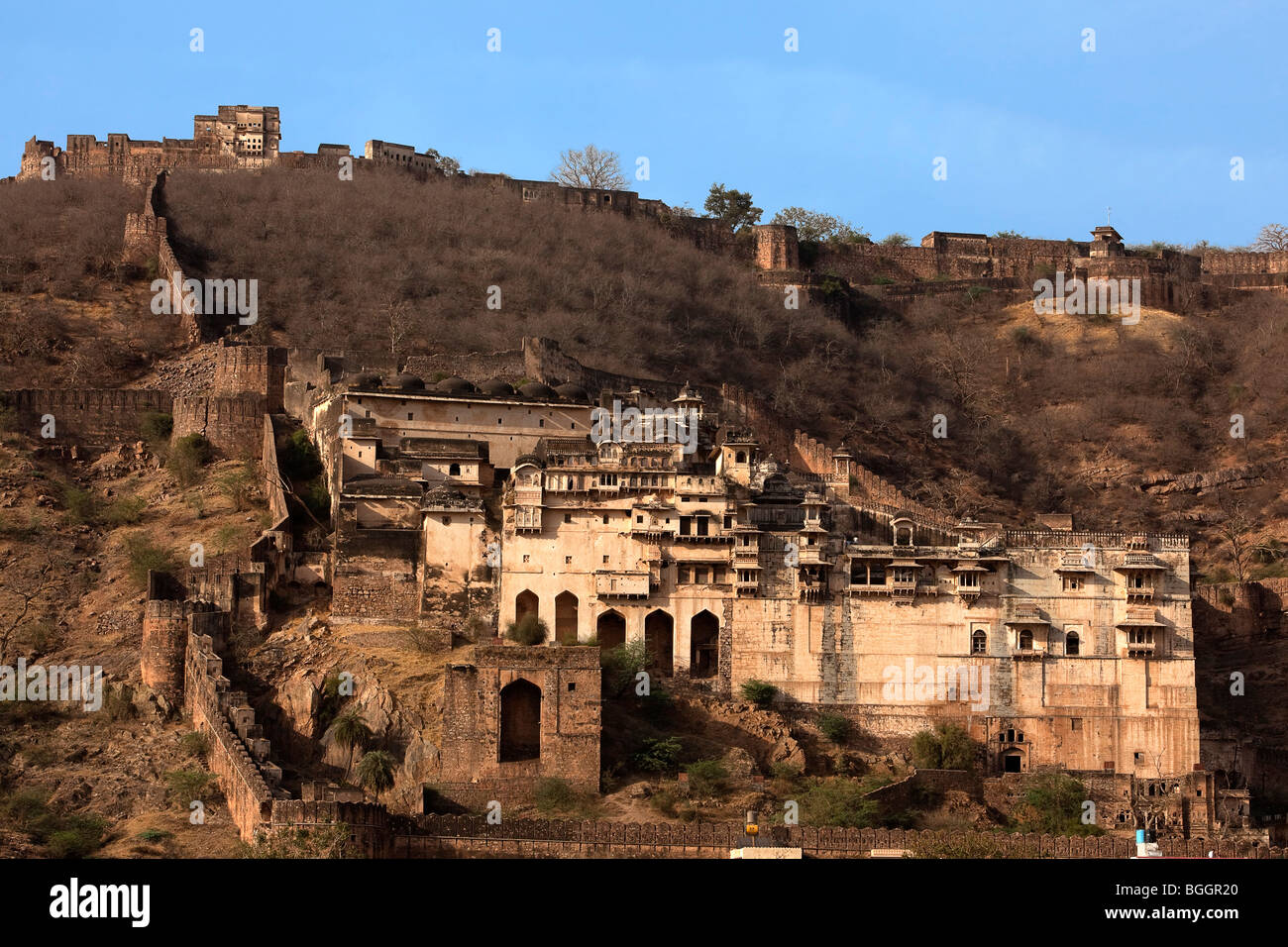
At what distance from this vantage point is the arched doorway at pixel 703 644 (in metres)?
53.6

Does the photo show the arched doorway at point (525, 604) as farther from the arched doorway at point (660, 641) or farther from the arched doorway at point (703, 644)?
the arched doorway at point (703, 644)

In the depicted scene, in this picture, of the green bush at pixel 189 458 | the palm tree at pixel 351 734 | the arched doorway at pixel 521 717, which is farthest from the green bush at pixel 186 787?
the green bush at pixel 189 458

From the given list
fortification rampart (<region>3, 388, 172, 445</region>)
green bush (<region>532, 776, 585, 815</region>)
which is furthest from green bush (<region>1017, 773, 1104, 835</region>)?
fortification rampart (<region>3, 388, 172, 445</region>)

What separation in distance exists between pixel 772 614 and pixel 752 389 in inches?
1027

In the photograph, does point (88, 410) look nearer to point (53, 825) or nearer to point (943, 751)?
point (53, 825)

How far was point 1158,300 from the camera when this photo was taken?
91000mm

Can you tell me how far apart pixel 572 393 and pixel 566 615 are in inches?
399

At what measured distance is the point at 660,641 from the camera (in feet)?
177

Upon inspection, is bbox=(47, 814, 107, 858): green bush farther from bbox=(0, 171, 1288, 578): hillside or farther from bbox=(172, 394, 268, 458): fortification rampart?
bbox=(0, 171, 1288, 578): hillside

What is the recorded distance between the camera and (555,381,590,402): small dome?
62500mm

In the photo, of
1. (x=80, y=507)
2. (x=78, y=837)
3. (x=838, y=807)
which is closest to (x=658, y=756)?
(x=838, y=807)

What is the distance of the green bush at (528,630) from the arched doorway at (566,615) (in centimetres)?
51

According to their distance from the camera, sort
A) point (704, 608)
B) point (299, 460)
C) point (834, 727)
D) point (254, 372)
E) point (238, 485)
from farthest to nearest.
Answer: point (254, 372)
point (299, 460)
point (238, 485)
point (704, 608)
point (834, 727)
